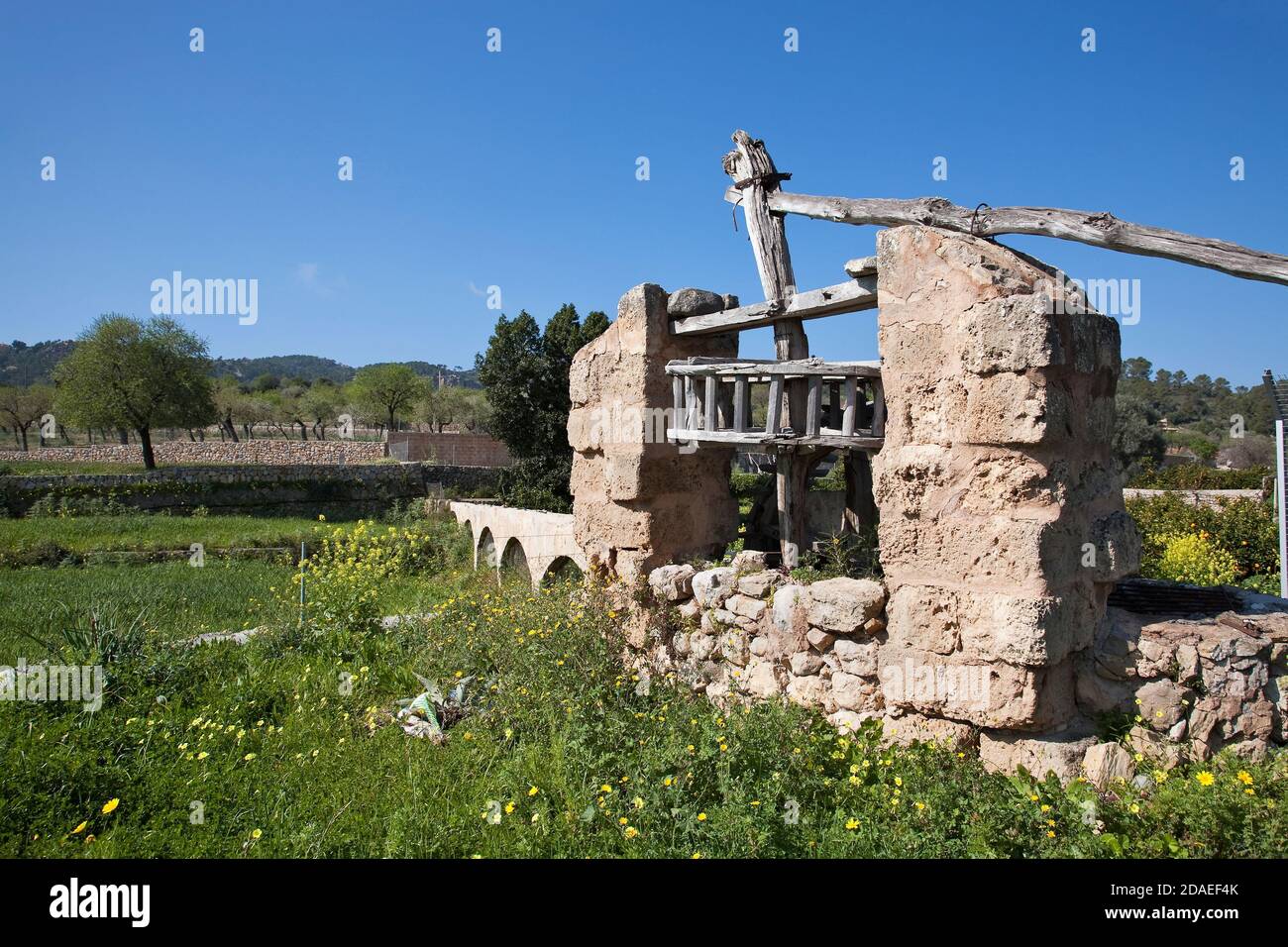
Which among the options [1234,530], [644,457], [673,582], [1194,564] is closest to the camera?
[673,582]

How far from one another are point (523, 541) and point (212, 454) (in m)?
27.4

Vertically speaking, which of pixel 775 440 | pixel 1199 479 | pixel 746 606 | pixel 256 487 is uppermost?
pixel 775 440

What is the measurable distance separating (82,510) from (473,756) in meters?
23.5

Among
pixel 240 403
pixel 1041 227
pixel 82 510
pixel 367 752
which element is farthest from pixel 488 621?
pixel 240 403

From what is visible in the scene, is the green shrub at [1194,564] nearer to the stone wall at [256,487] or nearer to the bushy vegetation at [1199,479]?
the bushy vegetation at [1199,479]

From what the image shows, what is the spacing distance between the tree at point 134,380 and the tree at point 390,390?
17.0 metres

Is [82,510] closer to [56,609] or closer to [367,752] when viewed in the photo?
[56,609]

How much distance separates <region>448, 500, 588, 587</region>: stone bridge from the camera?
43.0 feet

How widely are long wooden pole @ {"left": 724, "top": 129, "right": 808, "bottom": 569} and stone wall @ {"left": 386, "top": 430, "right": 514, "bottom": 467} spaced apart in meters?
29.8

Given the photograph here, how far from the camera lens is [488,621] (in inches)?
293

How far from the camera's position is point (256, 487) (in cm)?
2648

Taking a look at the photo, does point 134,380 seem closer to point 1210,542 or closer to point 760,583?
point 760,583

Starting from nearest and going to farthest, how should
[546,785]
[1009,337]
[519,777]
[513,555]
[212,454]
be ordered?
[1009,337] < [546,785] < [519,777] < [513,555] < [212,454]

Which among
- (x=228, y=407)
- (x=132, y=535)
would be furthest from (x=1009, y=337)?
(x=228, y=407)
